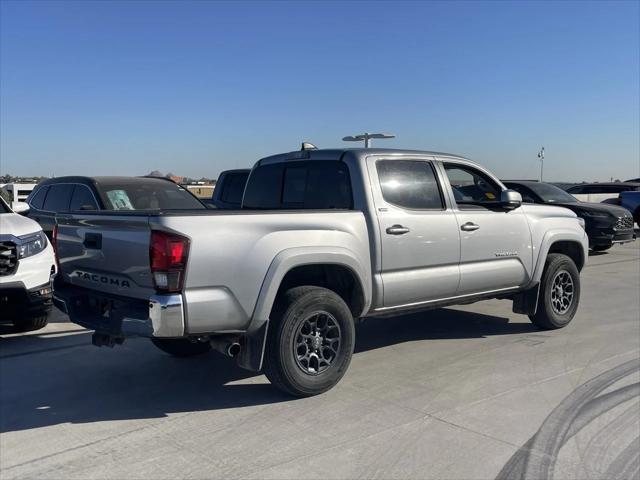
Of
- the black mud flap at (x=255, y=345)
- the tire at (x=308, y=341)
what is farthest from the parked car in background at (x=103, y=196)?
the black mud flap at (x=255, y=345)

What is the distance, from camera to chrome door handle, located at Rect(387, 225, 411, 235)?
5270mm

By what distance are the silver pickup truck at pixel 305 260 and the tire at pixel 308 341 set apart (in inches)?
0.4

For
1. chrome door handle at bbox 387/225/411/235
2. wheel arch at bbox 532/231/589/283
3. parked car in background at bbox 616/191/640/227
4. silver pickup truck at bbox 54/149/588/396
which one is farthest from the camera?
parked car in background at bbox 616/191/640/227

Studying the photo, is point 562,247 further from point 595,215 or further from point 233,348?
point 595,215

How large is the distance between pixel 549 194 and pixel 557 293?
318 inches

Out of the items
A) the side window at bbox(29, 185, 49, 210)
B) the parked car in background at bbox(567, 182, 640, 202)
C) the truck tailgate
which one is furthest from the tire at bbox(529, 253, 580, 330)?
the parked car in background at bbox(567, 182, 640, 202)

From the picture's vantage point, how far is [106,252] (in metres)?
4.52

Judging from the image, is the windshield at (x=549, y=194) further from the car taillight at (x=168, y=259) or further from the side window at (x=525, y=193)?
the car taillight at (x=168, y=259)

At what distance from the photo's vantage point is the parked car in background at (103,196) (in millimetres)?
9211

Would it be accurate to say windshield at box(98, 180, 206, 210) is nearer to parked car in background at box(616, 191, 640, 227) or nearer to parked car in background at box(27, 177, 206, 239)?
parked car in background at box(27, 177, 206, 239)

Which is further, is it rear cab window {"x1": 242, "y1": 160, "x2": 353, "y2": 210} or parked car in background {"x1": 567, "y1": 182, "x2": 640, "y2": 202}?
parked car in background {"x1": 567, "y1": 182, "x2": 640, "y2": 202}

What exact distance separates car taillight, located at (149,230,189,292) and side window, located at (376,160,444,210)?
6.74ft

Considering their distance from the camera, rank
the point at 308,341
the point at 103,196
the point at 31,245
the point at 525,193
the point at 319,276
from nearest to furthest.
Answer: the point at 308,341, the point at 319,276, the point at 31,245, the point at 103,196, the point at 525,193

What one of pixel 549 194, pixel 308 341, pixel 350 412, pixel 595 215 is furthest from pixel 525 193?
pixel 350 412
